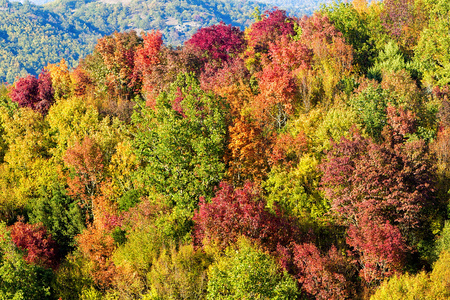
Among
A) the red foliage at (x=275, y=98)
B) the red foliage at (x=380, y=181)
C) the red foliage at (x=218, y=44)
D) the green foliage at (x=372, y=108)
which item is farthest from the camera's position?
the red foliage at (x=218, y=44)

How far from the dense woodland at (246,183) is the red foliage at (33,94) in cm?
196

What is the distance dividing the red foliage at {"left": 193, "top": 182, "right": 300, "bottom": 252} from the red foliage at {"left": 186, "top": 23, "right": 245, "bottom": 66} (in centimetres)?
3475

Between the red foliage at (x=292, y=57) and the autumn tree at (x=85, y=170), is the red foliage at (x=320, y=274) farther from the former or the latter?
the red foliage at (x=292, y=57)

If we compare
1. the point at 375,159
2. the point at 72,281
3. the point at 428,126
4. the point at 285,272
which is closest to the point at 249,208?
the point at 285,272

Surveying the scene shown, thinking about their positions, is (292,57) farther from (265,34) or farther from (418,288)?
(418,288)

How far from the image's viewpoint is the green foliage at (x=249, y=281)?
2142 cm

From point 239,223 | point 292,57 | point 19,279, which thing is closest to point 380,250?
point 239,223

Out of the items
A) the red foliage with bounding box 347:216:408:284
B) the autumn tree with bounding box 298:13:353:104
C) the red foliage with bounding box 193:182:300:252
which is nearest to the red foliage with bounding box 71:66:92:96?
the autumn tree with bounding box 298:13:353:104

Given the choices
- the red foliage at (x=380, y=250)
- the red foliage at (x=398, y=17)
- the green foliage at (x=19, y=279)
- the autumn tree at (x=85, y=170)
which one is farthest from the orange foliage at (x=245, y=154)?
the red foliage at (x=398, y=17)

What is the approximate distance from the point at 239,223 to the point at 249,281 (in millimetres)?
6893

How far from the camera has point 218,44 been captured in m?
62.0

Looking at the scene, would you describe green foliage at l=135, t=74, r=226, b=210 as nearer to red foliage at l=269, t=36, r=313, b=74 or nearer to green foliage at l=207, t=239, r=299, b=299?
green foliage at l=207, t=239, r=299, b=299

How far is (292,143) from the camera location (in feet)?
118

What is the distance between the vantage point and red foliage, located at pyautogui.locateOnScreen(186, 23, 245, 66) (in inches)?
2372
